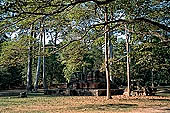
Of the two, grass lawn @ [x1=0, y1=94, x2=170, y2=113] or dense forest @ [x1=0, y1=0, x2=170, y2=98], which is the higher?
dense forest @ [x1=0, y1=0, x2=170, y2=98]

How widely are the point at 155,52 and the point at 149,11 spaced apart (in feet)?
18.5

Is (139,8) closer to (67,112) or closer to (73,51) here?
(73,51)

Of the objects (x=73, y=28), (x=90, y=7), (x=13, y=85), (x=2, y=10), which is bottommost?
(x=13, y=85)

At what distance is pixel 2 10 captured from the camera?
6.20 m

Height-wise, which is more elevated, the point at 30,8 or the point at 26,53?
the point at 30,8

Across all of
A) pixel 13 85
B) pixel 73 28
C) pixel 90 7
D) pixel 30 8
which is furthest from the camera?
pixel 13 85

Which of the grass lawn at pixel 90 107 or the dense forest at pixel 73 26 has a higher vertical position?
the dense forest at pixel 73 26

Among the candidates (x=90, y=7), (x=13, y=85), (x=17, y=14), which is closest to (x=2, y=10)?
(x=17, y=14)

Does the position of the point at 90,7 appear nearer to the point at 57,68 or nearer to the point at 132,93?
the point at 132,93

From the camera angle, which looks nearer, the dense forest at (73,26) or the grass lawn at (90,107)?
the dense forest at (73,26)

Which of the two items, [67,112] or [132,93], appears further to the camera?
[132,93]

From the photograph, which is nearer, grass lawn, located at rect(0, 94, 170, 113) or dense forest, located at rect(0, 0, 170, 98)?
dense forest, located at rect(0, 0, 170, 98)

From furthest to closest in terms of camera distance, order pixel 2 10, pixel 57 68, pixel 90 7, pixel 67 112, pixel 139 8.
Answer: pixel 57 68 → pixel 90 7 → pixel 139 8 → pixel 67 112 → pixel 2 10

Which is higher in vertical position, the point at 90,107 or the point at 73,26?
the point at 73,26
